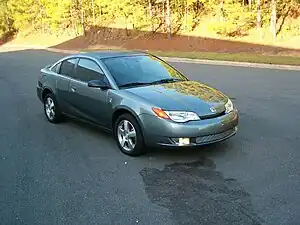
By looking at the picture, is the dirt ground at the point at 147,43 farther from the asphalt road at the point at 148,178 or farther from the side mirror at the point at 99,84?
the side mirror at the point at 99,84

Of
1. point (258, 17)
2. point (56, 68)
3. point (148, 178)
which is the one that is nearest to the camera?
point (148, 178)

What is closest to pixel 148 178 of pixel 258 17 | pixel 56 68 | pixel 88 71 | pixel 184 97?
pixel 184 97

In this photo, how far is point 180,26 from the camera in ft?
114

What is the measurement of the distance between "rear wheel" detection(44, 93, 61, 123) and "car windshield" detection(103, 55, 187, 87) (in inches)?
69.6

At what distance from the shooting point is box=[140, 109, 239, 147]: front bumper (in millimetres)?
5172

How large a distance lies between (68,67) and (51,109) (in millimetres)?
1068

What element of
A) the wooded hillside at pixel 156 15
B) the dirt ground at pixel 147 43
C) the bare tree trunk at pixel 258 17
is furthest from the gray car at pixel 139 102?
the bare tree trunk at pixel 258 17

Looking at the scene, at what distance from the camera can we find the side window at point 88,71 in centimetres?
636

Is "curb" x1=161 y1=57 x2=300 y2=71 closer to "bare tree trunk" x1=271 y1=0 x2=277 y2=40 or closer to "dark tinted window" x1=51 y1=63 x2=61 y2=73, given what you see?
"bare tree trunk" x1=271 y1=0 x2=277 y2=40

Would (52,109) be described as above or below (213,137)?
below

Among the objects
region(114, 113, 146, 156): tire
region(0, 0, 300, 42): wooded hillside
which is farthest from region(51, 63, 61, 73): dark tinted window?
region(0, 0, 300, 42): wooded hillside

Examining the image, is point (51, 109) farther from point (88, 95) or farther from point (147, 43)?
point (147, 43)

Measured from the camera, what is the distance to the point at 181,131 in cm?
516

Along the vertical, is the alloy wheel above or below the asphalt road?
above
